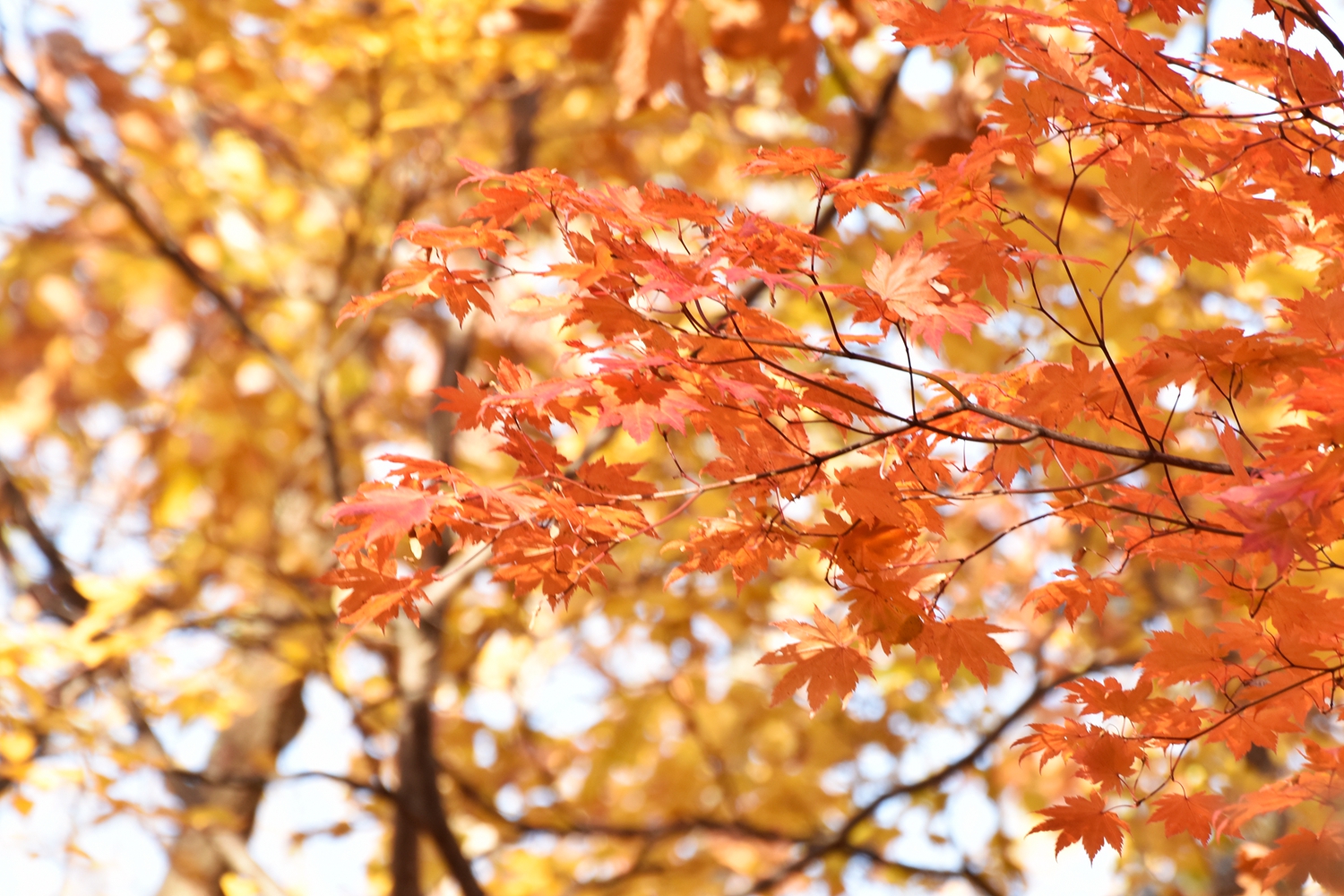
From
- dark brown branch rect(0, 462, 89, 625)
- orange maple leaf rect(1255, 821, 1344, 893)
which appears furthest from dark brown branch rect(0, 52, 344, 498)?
orange maple leaf rect(1255, 821, 1344, 893)

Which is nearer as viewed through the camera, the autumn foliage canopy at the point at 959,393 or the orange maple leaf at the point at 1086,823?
the autumn foliage canopy at the point at 959,393

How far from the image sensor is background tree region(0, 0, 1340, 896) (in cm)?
142

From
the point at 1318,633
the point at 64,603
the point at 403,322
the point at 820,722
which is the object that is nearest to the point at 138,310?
the point at 403,322

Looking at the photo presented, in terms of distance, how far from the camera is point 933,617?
1.54m

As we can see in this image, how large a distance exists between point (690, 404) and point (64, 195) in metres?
6.39

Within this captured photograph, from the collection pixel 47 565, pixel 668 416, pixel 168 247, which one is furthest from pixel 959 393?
pixel 47 565

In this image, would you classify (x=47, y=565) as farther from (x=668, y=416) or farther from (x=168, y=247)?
(x=668, y=416)

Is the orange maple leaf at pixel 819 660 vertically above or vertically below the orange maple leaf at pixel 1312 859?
above

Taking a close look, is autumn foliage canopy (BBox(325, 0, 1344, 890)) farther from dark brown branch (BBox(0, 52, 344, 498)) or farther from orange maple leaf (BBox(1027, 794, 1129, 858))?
dark brown branch (BBox(0, 52, 344, 498))

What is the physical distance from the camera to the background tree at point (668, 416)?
4.66 ft

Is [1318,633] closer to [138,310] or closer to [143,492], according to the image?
[143,492]

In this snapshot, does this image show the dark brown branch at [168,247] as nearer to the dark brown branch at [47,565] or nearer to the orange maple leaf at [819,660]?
the dark brown branch at [47,565]

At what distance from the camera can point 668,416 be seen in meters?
1.26

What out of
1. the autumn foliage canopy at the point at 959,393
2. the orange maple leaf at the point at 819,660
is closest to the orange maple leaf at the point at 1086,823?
the autumn foliage canopy at the point at 959,393
